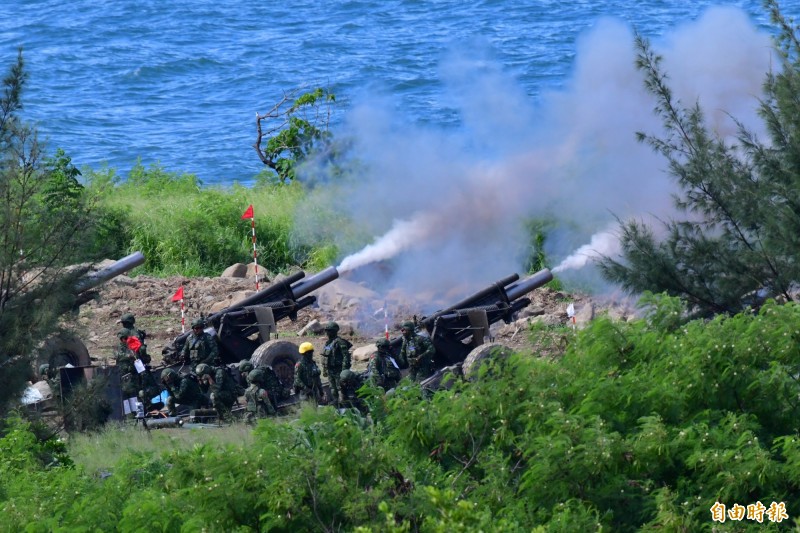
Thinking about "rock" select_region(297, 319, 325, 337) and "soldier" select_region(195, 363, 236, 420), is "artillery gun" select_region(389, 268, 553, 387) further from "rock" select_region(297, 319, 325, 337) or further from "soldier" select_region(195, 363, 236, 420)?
"rock" select_region(297, 319, 325, 337)

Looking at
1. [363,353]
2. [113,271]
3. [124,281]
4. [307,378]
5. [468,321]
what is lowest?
[124,281]

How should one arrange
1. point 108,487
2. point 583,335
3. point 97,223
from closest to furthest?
point 108,487, point 583,335, point 97,223

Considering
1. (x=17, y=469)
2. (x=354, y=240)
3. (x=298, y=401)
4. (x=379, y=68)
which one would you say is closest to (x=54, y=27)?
(x=379, y=68)

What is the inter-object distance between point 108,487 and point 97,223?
223 inches

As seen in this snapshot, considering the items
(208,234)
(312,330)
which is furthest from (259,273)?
(312,330)

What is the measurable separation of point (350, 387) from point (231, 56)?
46.5m

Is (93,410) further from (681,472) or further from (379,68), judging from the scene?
(379,68)

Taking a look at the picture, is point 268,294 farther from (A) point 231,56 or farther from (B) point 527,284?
(A) point 231,56

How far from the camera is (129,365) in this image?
65.7 feet

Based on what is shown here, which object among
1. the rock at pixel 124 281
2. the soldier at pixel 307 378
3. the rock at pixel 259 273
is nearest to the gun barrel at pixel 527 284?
the soldier at pixel 307 378

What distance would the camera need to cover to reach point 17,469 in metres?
12.8

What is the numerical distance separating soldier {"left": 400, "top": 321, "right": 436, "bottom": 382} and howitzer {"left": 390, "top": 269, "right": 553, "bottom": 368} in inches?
14.1

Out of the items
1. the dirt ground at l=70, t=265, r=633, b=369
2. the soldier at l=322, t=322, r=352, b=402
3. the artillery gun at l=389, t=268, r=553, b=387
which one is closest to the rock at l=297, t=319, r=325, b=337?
the dirt ground at l=70, t=265, r=633, b=369

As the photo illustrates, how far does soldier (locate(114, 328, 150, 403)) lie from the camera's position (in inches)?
777
